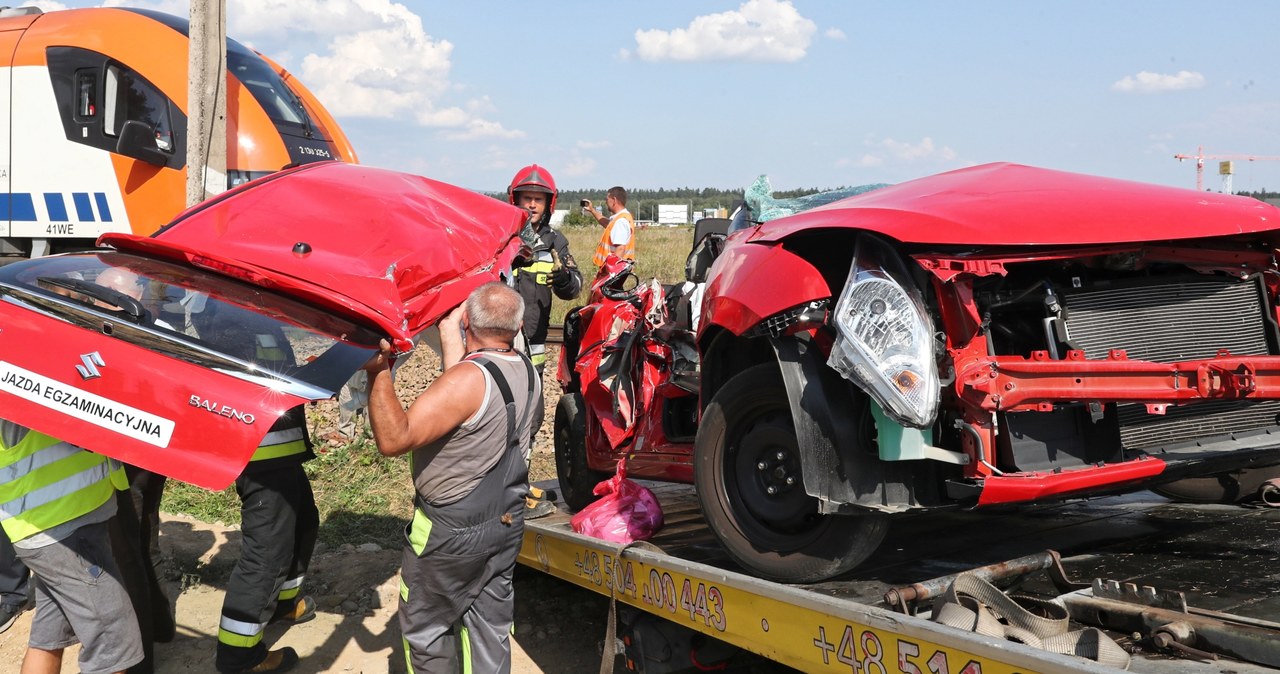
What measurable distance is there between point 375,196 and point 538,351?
10.6 ft

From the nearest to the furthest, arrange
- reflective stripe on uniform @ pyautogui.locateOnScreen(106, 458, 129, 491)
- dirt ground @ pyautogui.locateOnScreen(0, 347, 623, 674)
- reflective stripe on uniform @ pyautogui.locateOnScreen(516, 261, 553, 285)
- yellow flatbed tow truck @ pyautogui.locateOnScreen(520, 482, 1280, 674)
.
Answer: yellow flatbed tow truck @ pyautogui.locateOnScreen(520, 482, 1280, 674)
reflective stripe on uniform @ pyautogui.locateOnScreen(106, 458, 129, 491)
dirt ground @ pyautogui.locateOnScreen(0, 347, 623, 674)
reflective stripe on uniform @ pyautogui.locateOnScreen(516, 261, 553, 285)

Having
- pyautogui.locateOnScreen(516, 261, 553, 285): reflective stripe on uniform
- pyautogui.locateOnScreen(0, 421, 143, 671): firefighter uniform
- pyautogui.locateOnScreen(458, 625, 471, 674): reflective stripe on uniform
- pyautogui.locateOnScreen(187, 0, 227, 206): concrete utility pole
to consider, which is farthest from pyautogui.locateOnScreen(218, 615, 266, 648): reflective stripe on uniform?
pyautogui.locateOnScreen(187, 0, 227, 206): concrete utility pole

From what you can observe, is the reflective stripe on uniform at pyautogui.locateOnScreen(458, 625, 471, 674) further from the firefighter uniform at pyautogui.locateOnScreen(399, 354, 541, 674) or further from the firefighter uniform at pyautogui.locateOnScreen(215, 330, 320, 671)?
the firefighter uniform at pyautogui.locateOnScreen(215, 330, 320, 671)

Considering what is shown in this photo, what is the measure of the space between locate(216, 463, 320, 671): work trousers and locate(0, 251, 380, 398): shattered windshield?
4.66 feet

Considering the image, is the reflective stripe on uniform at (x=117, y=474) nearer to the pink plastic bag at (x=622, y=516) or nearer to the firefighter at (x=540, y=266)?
the pink plastic bag at (x=622, y=516)

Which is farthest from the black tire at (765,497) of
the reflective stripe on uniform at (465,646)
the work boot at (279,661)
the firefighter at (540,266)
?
the firefighter at (540,266)

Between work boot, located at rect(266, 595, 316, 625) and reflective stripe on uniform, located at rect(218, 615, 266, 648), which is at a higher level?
reflective stripe on uniform, located at rect(218, 615, 266, 648)

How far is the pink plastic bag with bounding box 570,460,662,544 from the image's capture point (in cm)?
479

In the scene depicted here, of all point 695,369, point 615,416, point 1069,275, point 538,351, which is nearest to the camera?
point 1069,275

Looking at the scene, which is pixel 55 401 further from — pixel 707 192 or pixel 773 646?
pixel 707 192

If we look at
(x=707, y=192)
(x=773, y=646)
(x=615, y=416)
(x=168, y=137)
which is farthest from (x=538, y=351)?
(x=707, y=192)

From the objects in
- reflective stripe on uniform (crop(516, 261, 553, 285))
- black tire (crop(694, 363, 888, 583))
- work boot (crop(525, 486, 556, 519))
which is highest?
reflective stripe on uniform (crop(516, 261, 553, 285))

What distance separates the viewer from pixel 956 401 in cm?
331

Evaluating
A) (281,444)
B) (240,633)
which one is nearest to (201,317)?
(281,444)
